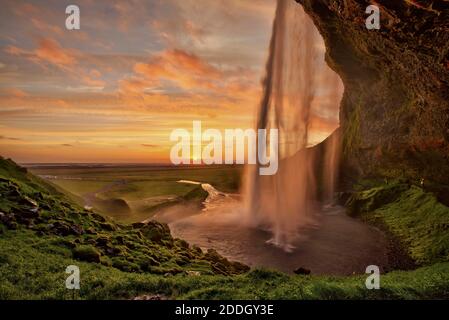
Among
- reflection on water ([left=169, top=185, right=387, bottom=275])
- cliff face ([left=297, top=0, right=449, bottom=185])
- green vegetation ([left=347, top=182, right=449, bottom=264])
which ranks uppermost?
cliff face ([left=297, top=0, right=449, bottom=185])

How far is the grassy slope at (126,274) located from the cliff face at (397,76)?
418 inches

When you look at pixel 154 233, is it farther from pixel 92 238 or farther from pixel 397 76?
pixel 397 76

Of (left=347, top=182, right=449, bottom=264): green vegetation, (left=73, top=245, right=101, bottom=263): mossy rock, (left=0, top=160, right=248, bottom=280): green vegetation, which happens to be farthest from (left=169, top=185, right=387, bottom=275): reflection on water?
(left=73, top=245, right=101, bottom=263): mossy rock

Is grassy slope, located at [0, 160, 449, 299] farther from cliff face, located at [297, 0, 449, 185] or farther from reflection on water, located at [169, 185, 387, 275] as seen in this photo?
cliff face, located at [297, 0, 449, 185]

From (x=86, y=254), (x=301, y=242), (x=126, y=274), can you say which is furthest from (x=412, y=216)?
(x=86, y=254)

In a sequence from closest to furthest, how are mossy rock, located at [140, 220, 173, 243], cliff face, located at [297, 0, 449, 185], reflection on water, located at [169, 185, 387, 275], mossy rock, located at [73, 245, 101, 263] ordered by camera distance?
cliff face, located at [297, 0, 449, 185], mossy rock, located at [73, 245, 101, 263], reflection on water, located at [169, 185, 387, 275], mossy rock, located at [140, 220, 173, 243]

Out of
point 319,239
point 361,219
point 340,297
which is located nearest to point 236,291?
point 340,297

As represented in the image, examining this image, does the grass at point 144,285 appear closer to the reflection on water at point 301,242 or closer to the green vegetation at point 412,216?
the reflection on water at point 301,242

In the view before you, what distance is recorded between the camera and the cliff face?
1641 cm

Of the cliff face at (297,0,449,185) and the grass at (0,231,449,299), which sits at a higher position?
the cliff face at (297,0,449,185)

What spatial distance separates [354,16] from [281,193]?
97.9 feet

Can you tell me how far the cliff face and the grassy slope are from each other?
10617 millimetres

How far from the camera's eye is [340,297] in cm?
1293
